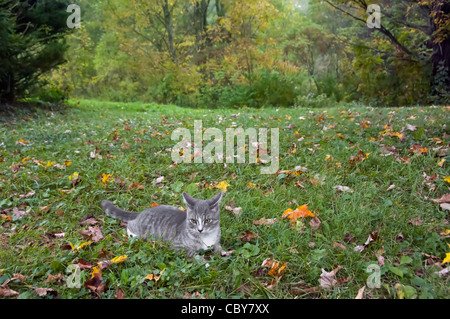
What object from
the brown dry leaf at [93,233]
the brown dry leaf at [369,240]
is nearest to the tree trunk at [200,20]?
the brown dry leaf at [93,233]

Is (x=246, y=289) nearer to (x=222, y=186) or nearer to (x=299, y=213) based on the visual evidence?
(x=299, y=213)

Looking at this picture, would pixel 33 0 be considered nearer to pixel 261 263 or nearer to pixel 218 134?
pixel 218 134

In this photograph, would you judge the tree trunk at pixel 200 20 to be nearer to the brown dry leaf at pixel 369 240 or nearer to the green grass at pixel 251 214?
the green grass at pixel 251 214

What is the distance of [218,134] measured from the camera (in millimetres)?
5809

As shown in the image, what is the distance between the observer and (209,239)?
2488 mm

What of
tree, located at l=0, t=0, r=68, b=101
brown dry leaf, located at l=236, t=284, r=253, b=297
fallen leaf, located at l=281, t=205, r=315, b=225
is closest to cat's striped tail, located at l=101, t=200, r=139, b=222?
brown dry leaf, located at l=236, t=284, r=253, b=297

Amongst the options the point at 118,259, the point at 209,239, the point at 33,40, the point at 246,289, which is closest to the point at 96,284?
the point at 118,259

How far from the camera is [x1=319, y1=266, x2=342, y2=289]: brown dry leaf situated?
6.76ft

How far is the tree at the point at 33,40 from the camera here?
8984 mm

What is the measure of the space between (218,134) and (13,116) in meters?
6.17

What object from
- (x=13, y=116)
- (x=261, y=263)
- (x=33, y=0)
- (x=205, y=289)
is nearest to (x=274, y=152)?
(x=261, y=263)

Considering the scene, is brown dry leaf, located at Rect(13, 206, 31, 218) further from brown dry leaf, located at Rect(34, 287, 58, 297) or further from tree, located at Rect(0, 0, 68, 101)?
tree, located at Rect(0, 0, 68, 101)
